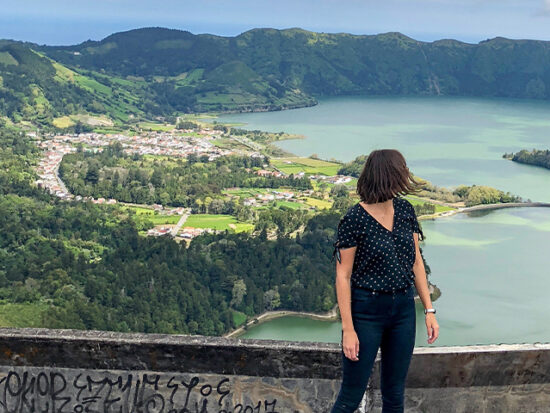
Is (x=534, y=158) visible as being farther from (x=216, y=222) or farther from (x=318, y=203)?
(x=216, y=222)

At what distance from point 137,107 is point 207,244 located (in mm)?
70934

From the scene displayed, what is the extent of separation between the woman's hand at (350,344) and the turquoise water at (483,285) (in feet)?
66.7

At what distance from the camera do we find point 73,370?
10.3 feet

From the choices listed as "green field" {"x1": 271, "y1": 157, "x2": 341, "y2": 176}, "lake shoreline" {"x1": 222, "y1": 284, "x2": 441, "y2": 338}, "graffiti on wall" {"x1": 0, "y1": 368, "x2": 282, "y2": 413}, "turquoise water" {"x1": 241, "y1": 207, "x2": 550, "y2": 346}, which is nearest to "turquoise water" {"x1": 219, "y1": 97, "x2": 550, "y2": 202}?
"green field" {"x1": 271, "y1": 157, "x2": 341, "y2": 176}

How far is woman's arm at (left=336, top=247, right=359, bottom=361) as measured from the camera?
2.38 m

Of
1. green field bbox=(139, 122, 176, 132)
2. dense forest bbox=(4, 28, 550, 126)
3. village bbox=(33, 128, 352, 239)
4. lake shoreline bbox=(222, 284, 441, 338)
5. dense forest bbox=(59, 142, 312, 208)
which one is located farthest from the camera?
dense forest bbox=(4, 28, 550, 126)

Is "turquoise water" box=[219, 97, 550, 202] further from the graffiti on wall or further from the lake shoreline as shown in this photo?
the graffiti on wall

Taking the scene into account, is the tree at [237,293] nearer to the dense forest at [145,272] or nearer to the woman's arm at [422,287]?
the dense forest at [145,272]

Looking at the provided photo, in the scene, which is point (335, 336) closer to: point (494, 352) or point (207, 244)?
point (207, 244)

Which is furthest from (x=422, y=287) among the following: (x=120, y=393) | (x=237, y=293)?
(x=237, y=293)

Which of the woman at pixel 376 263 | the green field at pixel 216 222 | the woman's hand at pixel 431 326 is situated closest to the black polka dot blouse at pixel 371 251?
the woman at pixel 376 263

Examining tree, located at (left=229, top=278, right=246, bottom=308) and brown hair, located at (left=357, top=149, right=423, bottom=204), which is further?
tree, located at (left=229, top=278, right=246, bottom=308)

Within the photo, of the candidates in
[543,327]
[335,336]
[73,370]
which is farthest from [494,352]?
→ [543,327]

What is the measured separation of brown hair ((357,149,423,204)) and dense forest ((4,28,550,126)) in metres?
98.3
